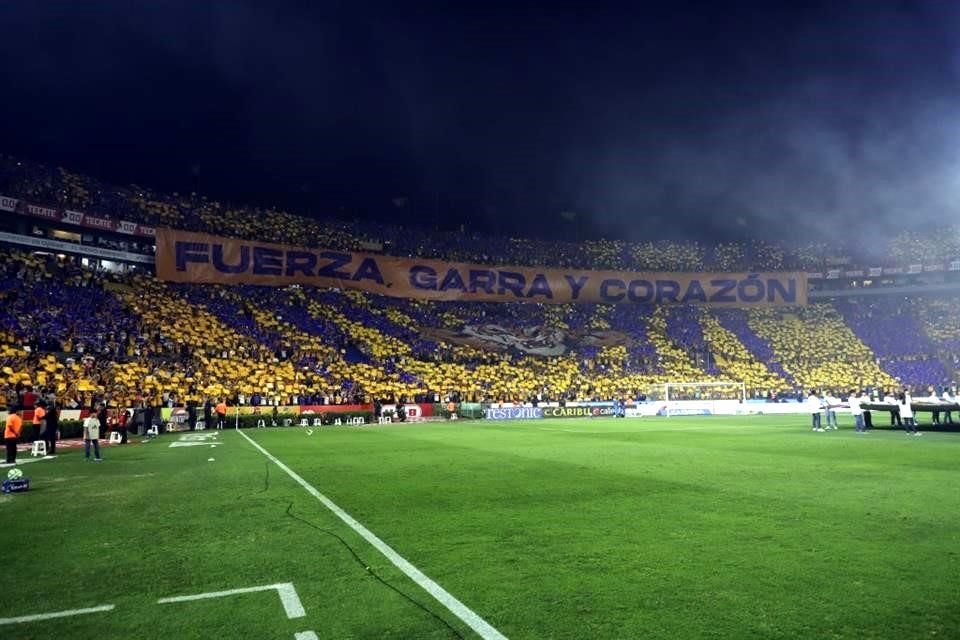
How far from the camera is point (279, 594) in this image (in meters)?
5.01

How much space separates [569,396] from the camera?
1809 inches

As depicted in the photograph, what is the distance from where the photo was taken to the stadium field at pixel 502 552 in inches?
170

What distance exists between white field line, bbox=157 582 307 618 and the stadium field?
0.09 ft

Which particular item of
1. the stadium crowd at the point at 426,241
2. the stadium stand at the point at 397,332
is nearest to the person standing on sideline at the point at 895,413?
the stadium stand at the point at 397,332

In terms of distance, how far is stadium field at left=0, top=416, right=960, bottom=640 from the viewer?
170 inches

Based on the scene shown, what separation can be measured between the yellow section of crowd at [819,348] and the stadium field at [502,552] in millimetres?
41986

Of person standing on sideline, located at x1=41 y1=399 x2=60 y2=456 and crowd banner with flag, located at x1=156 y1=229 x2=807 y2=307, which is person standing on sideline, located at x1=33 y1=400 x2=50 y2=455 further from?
crowd banner with flag, located at x1=156 y1=229 x2=807 y2=307

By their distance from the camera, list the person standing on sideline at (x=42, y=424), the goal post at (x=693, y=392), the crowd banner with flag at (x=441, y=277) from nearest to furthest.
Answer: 1. the person standing on sideline at (x=42, y=424)
2. the goal post at (x=693, y=392)
3. the crowd banner with flag at (x=441, y=277)

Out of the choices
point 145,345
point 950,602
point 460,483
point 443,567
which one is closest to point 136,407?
point 145,345

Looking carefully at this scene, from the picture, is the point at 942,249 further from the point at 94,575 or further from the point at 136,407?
the point at 94,575

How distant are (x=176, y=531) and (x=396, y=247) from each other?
50.5 m

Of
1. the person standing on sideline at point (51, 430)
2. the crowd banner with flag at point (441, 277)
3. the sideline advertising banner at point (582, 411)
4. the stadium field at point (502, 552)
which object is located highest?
the crowd banner with flag at point (441, 277)

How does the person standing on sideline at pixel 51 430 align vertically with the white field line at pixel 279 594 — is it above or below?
above

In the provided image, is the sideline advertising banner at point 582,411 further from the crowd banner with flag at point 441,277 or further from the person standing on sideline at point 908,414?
the person standing on sideline at point 908,414
